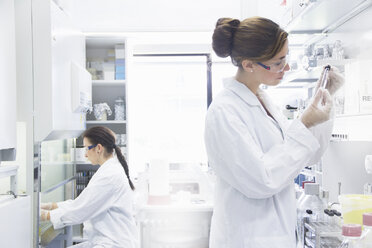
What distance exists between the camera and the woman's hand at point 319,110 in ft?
3.72

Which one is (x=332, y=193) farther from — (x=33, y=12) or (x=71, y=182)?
(x=71, y=182)

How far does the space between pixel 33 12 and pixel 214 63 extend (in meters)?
3.04

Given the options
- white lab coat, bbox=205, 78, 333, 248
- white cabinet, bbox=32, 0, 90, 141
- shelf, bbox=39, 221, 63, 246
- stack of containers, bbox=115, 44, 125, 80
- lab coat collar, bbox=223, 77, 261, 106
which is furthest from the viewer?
stack of containers, bbox=115, 44, 125, 80

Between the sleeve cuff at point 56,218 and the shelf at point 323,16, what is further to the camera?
the sleeve cuff at point 56,218

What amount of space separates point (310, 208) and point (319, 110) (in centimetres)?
41

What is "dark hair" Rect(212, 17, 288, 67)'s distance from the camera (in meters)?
1.15

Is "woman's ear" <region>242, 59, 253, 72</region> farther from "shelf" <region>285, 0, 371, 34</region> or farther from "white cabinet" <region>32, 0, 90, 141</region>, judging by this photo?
"white cabinet" <region>32, 0, 90, 141</region>

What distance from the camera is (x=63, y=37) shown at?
262 cm

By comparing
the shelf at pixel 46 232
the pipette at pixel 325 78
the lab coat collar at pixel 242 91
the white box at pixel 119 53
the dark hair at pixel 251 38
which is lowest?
the shelf at pixel 46 232

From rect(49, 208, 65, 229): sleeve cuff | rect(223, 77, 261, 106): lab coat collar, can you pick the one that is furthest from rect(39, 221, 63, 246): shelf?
rect(223, 77, 261, 106): lab coat collar

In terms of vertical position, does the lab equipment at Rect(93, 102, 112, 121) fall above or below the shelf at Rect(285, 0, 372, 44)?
below

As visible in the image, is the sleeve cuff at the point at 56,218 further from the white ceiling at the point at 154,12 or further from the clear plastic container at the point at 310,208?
the white ceiling at the point at 154,12

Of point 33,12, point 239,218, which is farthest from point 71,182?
point 239,218

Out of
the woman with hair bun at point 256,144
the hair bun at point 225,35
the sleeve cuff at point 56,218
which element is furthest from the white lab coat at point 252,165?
the sleeve cuff at point 56,218
